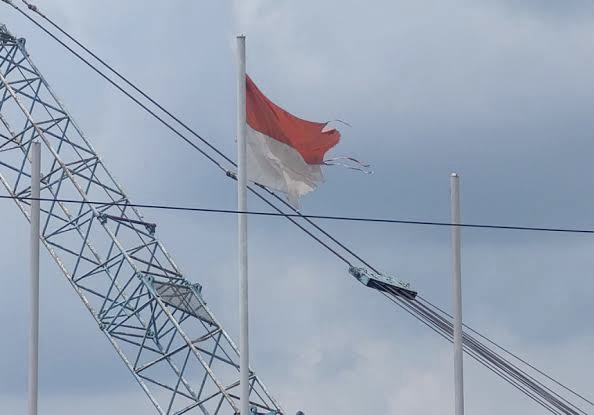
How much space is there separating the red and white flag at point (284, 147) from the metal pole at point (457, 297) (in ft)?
11.3

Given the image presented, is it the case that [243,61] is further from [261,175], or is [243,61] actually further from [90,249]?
[90,249]

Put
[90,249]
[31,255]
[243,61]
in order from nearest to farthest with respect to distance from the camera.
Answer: [243,61], [31,255], [90,249]

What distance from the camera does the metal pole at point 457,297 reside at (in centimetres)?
4997

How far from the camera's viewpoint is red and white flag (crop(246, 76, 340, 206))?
48969 millimetres

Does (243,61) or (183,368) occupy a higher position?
(183,368)

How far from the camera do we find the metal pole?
49969mm

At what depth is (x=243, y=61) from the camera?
156 ft

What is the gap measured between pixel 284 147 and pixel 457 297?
5.67 meters

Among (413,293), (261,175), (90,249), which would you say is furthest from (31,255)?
(90,249)

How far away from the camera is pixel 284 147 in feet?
162

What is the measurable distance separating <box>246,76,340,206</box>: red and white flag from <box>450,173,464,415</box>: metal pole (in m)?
3.43

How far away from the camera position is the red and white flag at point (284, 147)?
48969mm

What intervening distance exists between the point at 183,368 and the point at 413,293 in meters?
37.8

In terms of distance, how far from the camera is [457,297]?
50.2 meters
